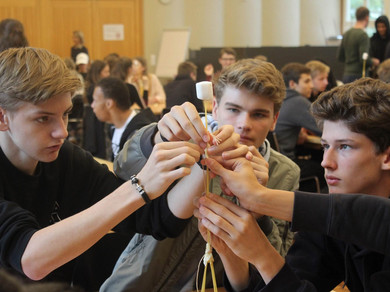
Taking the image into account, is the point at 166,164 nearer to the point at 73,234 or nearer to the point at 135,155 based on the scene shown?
the point at 73,234

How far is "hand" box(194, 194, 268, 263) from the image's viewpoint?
52.5 inches

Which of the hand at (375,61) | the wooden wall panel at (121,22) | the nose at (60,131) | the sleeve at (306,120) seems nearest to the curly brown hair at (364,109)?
the nose at (60,131)

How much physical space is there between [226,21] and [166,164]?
1228 cm

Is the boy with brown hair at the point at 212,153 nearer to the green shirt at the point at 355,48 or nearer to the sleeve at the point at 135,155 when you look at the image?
the sleeve at the point at 135,155

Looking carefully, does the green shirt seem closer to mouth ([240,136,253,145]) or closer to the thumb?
mouth ([240,136,253,145])

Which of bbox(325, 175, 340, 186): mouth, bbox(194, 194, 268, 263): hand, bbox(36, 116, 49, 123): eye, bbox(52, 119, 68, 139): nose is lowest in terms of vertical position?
bbox(194, 194, 268, 263): hand

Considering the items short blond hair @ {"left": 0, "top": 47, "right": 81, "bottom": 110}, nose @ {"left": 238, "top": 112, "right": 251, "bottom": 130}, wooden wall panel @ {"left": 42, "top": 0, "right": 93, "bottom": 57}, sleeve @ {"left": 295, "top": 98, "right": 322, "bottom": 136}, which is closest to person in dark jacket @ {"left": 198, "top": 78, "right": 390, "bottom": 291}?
nose @ {"left": 238, "top": 112, "right": 251, "bottom": 130}

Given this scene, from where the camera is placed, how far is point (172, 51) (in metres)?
12.8

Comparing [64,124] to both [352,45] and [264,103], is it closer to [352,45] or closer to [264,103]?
[264,103]

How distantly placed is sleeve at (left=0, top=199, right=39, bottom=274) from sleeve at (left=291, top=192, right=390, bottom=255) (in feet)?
2.69

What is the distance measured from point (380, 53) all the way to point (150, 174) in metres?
8.61

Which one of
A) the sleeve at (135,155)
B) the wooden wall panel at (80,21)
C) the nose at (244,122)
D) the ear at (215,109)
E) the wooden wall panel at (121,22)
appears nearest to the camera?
the sleeve at (135,155)

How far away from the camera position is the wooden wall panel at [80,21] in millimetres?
12891

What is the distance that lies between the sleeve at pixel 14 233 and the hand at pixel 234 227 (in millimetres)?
532
